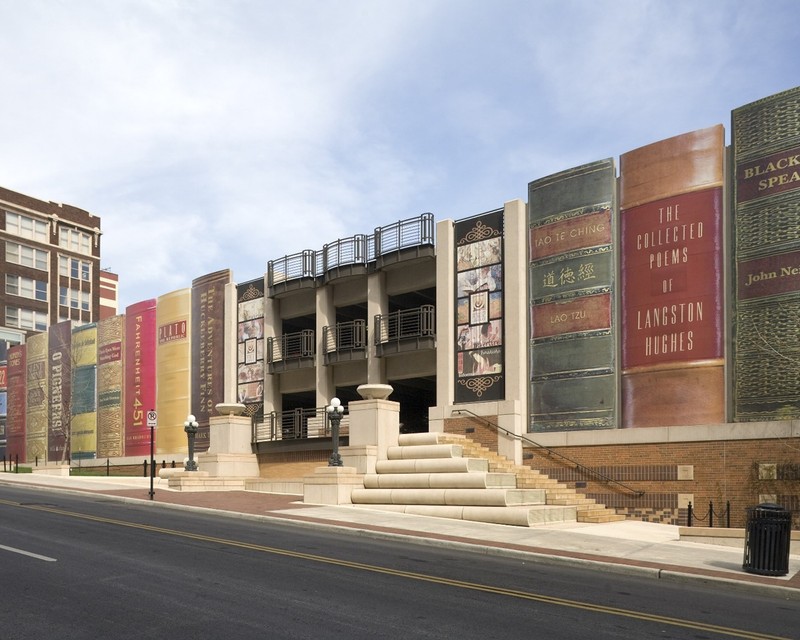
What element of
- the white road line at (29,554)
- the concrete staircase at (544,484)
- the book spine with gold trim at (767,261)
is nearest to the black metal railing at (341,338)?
the concrete staircase at (544,484)

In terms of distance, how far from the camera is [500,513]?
23.3m

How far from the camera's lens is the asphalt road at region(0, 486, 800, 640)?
9.62 metres

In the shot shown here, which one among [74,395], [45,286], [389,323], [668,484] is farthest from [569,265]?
[45,286]

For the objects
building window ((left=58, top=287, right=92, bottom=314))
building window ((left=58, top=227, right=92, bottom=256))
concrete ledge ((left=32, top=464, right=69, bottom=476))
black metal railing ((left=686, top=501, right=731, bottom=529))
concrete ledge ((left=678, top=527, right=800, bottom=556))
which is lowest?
concrete ledge ((left=32, top=464, right=69, bottom=476))

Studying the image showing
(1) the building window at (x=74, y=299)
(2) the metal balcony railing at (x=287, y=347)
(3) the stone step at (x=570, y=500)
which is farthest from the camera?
(1) the building window at (x=74, y=299)

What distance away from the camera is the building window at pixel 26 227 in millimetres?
77188

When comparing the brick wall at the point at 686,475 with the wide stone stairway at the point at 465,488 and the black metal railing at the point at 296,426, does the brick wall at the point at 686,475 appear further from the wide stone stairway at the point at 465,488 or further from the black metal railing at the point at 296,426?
the black metal railing at the point at 296,426

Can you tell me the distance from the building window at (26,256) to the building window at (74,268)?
1.79 metres

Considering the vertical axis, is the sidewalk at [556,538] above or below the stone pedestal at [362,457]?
below

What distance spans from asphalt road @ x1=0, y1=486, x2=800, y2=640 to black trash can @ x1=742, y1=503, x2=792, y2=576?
5.13 ft

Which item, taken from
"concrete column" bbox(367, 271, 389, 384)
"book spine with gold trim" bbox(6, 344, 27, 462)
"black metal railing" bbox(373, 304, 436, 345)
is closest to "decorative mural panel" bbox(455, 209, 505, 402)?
"black metal railing" bbox(373, 304, 436, 345)

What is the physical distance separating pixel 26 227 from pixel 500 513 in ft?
221

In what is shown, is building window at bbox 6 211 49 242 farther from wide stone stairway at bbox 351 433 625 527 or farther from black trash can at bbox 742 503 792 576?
black trash can at bbox 742 503 792 576

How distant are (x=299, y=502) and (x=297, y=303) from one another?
14.1 meters
